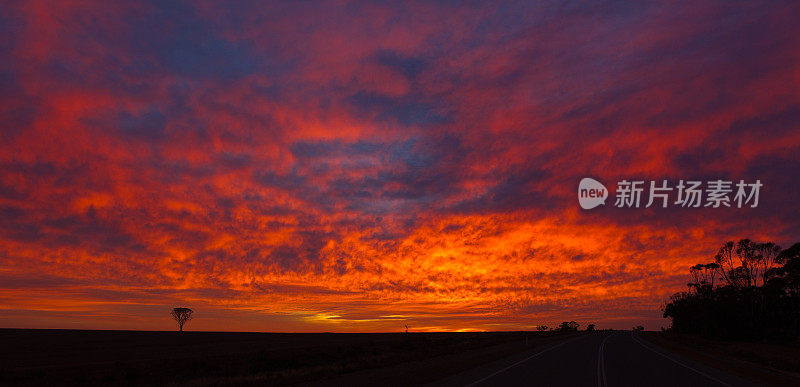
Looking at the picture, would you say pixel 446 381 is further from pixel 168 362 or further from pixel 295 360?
pixel 168 362

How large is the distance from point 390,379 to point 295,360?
109ft

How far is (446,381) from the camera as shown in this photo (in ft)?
67.1

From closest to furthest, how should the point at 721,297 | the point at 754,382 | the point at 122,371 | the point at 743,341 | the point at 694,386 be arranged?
the point at 694,386
the point at 754,382
the point at 122,371
the point at 743,341
the point at 721,297

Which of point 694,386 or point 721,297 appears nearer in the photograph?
point 694,386

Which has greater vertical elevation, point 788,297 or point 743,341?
point 788,297

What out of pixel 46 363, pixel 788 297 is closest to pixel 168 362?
pixel 46 363

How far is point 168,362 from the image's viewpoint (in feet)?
169

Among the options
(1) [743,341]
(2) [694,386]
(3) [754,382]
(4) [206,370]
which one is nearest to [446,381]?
(2) [694,386]

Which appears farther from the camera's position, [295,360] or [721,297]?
[721,297]

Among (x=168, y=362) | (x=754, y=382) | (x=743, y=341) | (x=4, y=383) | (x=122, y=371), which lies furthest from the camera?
(x=743, y=341)

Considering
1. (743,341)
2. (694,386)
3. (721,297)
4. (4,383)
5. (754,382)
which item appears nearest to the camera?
(694,386)

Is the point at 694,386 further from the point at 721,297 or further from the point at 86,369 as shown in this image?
the point at 721,297

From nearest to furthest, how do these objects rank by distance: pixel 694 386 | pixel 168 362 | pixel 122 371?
pixel 694 386 < pixel 122 371 < pixel 168 362

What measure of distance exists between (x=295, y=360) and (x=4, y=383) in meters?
23.4
